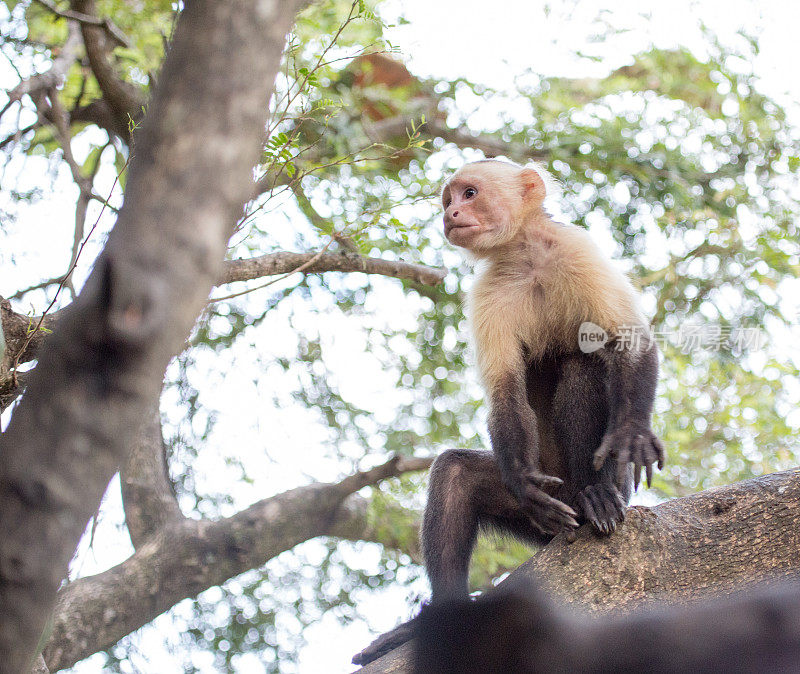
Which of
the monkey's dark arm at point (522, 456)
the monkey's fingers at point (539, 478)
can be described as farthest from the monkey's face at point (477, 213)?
the monkey's fingers at point (539, 478)

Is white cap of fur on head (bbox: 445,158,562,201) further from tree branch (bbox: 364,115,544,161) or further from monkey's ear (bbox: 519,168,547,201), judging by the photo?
tree branch (bbox: 364,115,544,161)

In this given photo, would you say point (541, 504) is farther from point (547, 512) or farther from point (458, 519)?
point (458, 519)

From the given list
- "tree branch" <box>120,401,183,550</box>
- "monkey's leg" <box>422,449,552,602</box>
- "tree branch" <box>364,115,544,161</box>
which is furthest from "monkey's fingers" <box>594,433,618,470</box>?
"tree branch" <box>364,115,544,161</box>

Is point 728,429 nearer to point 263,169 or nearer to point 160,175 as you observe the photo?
point 263,169

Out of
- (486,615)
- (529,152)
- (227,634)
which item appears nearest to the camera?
(486,615)

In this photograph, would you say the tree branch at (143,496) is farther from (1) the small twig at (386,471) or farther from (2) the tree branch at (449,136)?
(2) the tree branch at (449,136)

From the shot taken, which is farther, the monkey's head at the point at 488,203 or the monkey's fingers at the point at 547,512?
the monkey's head at the point at 488,203

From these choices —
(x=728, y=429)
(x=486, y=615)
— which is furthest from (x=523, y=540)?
(x=728, y=429)

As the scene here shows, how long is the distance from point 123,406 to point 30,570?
30 cm

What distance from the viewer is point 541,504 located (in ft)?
10.3

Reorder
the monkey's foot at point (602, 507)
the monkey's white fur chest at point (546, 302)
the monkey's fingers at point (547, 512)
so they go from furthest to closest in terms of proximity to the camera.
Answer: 1. the monkey's white fur chest at point (546, 302)
2. the monkey's fingers at point (547, 512)
3. the monkey's foot at point (602, 507)

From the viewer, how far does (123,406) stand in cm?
123

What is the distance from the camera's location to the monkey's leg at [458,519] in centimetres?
328

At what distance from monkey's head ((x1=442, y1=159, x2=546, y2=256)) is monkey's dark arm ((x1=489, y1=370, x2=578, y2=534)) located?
82cm
